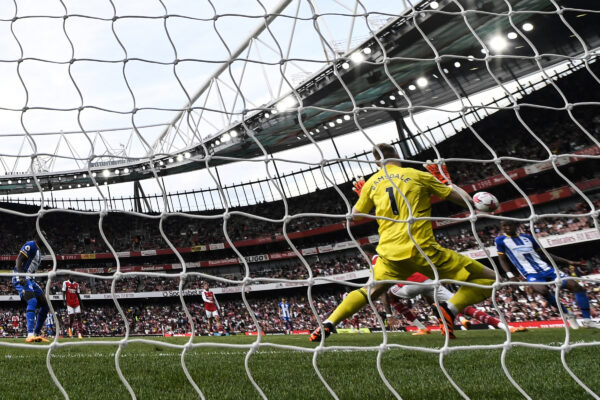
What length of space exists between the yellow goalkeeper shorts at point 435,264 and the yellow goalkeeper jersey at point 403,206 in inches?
2.6

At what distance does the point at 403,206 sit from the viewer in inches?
142

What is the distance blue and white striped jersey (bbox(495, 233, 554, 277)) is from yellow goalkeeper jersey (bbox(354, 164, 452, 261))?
9.39 ft

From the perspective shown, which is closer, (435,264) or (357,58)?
(435,264)

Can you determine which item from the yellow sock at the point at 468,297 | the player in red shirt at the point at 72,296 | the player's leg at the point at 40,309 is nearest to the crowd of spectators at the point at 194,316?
the player in red shirt at the point at 72,296

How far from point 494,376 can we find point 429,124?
29440mm

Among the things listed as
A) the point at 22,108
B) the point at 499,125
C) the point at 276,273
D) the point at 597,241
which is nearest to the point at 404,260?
the point at 22,108

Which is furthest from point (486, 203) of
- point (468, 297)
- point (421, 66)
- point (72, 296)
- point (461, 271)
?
point (421, 66)

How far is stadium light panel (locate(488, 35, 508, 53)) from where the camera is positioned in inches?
672

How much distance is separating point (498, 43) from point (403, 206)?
17.0 meters

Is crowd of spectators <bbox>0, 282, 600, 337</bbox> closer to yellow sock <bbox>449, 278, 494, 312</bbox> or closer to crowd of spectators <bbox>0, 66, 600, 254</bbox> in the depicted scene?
crowd of spectators <bbox>0, 66, 600, 254</bbox>

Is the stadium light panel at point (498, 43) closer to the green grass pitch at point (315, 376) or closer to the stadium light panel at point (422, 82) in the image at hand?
the stadium light panel at point (422, 82)

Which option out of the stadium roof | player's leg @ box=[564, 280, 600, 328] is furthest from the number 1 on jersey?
the stadium roof

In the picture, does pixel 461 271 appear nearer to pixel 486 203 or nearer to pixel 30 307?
pixel 486 203

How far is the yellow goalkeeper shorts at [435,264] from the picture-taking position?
346 cm
